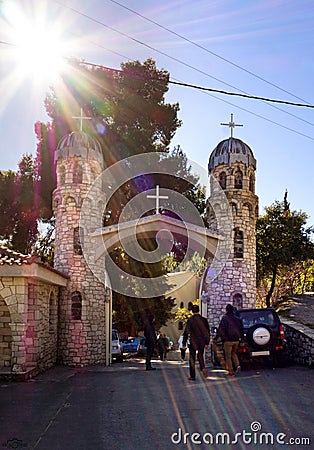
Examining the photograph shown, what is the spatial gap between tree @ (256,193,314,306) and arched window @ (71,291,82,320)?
1468 cm

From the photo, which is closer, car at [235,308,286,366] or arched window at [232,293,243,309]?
car at [235,308,286,366]

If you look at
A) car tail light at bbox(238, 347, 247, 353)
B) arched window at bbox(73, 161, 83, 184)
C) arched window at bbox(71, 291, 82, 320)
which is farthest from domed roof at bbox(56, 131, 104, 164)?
car tail light at bbox(238, 347, 247, 353)

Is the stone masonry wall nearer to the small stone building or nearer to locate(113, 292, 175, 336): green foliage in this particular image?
the small stone building

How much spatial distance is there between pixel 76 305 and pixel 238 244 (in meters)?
7.04

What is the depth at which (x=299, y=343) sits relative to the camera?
15.3 meters

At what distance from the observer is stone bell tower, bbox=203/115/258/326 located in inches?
881

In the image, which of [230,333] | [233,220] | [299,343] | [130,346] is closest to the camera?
[230,333]

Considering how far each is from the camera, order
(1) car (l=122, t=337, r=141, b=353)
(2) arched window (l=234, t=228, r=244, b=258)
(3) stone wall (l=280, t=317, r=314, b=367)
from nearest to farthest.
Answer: (3) stone wall (l=280, t=317, r=314, b=367) < (2) arched window (l=234, t=228, r=244, b=258) < (1) car (l=122, t=337, r=141, b=353)

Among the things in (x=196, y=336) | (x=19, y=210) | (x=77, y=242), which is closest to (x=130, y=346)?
(x=19, y=210)

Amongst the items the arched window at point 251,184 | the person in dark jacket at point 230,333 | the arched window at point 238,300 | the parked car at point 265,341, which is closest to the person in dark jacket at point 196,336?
the person in dark jacket at point 230,333

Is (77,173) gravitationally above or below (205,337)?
above

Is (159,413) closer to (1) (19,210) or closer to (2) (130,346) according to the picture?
(1) (19,210)

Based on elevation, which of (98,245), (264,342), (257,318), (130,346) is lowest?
(130,346)

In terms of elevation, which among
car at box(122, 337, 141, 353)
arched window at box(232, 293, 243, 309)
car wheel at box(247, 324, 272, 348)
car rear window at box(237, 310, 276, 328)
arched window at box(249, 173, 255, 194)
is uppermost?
arched window at box(249, 173, 255, 194)
